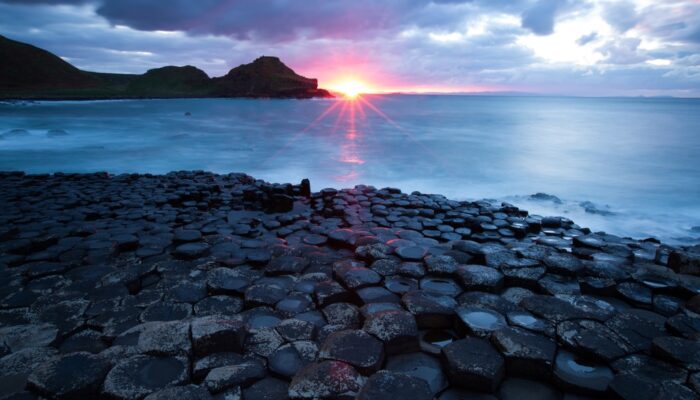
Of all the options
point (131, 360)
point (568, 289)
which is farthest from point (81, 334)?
point (568, 289)

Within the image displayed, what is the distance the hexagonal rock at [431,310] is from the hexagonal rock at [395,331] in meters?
0.23

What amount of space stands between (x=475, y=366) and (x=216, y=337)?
2.00 metres

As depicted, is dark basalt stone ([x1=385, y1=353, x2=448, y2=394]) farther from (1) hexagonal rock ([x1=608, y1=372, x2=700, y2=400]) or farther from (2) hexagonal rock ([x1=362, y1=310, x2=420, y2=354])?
(1) hexagonal rock ([x1=608, y1=372, x2=700, y2=400])

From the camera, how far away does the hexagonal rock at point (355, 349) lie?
277 cm

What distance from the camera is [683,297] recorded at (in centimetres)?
396

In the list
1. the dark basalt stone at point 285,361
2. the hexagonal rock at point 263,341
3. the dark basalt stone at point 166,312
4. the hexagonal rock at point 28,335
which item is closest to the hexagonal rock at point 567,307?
the dark basalt stone at point 285,361

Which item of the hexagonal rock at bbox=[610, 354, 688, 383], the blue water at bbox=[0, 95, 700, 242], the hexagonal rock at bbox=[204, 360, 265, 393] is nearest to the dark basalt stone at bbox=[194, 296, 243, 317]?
the hexagonal rock at bbox=[204, 360, 265, 393]

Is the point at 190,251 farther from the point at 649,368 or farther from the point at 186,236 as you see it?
the point at 649,368

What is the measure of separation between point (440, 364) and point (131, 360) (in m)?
2.36

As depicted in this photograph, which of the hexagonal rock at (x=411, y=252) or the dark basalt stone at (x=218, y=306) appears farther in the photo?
the hexagonal rock at (x=411, y=252)

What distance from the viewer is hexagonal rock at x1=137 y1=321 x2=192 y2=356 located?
287 centimetres

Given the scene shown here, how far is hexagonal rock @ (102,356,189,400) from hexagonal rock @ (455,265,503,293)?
284 centimetres

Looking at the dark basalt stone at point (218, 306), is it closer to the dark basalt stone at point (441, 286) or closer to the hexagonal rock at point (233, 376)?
the hexagonal rock at point (233, 376)

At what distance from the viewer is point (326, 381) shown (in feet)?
8.32
